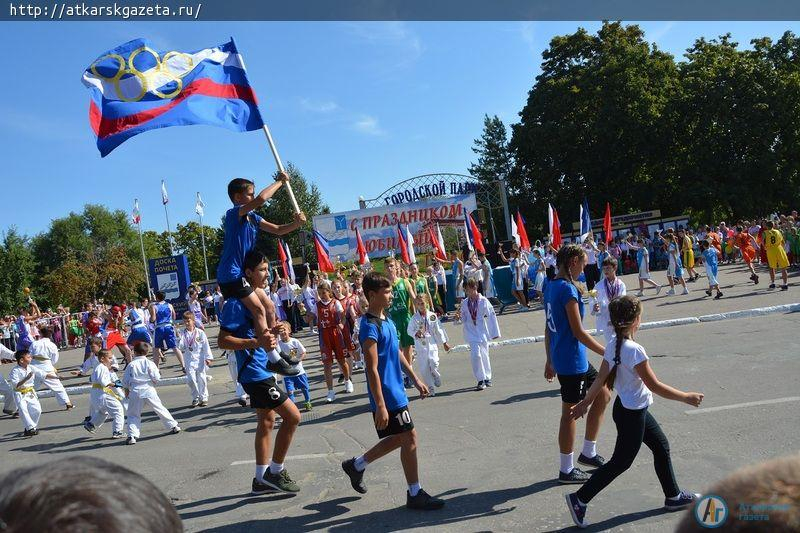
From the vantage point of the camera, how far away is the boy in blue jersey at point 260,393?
597cm

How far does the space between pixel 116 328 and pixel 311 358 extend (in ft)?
21.8

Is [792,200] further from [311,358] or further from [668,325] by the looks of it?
[311,358]

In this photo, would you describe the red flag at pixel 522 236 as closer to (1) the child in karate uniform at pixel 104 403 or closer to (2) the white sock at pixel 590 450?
(1) the child in karate uniform at pixel 104 403

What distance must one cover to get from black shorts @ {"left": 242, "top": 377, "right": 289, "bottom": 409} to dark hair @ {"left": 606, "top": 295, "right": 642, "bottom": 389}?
9.55 feet

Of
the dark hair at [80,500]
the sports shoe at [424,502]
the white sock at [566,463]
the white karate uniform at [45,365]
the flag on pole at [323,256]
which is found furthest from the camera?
the flag on pole at [323,256]

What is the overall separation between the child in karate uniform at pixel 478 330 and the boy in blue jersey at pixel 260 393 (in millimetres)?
4357


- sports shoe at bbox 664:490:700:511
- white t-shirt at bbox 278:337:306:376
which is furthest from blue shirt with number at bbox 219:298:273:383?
white t-shirt at bbox 278:337:306:376

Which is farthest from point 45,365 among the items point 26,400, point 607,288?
point 607,288

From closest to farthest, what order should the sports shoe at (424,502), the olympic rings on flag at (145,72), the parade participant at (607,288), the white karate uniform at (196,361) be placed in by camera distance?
1. the sports shoe at (424,502)
2. the olympic rings on flag at (145,72)
3. the parade participant at (607,288)
4. the white karate uniform at (196,361)

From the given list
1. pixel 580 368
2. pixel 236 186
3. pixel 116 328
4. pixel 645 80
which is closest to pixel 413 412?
pixel 580 368

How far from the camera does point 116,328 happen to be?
18.7 metres

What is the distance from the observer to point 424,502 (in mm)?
5211

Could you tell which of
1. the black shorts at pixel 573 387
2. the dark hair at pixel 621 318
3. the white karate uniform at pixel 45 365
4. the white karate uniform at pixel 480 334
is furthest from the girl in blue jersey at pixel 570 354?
the white karate uniform at pixel 45 365

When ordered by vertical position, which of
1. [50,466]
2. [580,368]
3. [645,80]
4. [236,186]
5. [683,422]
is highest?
[645,80]
